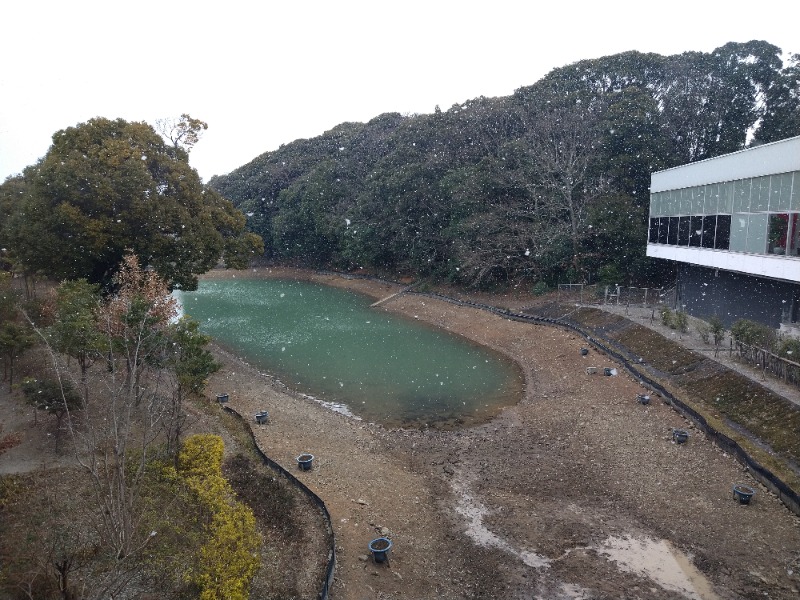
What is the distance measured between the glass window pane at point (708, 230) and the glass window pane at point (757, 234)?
236 cm

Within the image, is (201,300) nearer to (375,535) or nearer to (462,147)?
(462,147)

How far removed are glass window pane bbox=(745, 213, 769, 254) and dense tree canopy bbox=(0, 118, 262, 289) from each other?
67.1 ft

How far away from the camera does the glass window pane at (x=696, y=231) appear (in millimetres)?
21250

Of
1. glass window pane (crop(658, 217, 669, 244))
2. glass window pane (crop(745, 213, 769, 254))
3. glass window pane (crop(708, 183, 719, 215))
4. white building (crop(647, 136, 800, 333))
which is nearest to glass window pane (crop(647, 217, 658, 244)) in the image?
white building (crop(647, 136, 800, 333))

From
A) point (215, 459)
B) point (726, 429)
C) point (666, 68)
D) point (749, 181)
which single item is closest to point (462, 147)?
point (666, 68)

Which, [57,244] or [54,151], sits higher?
[54,151]

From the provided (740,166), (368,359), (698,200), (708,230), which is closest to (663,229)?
(698,200)

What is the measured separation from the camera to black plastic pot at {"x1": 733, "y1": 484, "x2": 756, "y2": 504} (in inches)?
400

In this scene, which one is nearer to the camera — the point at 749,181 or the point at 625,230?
the point at 749,181

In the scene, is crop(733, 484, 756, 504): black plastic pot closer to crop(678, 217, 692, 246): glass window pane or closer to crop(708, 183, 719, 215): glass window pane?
crop(708, 183, 719, 215): glass window pane

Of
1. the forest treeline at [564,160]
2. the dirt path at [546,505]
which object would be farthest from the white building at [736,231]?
the dirt path at [546,505]

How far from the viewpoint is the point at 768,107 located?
28.7 metres

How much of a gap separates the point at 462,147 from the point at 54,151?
944 inches

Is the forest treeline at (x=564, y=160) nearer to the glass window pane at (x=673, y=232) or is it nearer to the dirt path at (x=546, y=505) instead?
the glass window pane at (x=673, y=232)
